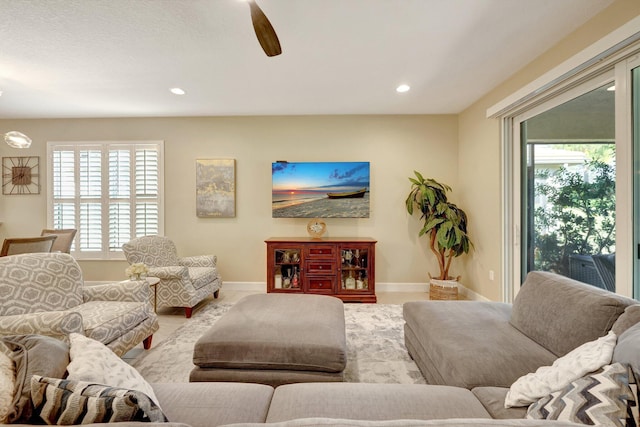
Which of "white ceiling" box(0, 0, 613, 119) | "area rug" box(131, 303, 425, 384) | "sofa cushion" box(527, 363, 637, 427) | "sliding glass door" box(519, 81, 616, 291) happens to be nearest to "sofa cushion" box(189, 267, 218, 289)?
"area rug" box(131, 303, 425, 384)

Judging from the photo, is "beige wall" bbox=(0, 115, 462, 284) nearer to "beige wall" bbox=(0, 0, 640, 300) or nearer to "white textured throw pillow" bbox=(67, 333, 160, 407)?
"beige wall" bbox=(0, 0, 640, 300)

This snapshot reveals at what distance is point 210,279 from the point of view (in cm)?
371

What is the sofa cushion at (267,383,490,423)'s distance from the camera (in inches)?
40.7

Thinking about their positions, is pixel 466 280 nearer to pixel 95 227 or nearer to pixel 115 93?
pixel 115 93

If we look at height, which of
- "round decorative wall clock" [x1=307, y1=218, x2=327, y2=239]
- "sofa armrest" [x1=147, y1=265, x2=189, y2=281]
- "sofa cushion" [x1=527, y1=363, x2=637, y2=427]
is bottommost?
"sofa armrest" [x1=147, y1=265, x2=189, y2=281]

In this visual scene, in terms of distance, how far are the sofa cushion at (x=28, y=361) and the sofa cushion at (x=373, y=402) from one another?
699mm

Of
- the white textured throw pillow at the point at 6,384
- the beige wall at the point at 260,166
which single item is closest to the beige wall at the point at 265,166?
the beige wall at the point at 260,166

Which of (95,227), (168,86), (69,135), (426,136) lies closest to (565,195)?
(426,136)

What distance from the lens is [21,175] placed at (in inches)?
175

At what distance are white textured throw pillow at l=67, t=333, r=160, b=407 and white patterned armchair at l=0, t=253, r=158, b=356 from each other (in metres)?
0.94

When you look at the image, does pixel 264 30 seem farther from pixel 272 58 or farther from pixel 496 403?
pixel 496 403

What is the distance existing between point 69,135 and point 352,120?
4.32 metres

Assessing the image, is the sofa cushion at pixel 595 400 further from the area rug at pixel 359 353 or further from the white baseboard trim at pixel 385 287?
the white baseboard trim at pixel 385 287

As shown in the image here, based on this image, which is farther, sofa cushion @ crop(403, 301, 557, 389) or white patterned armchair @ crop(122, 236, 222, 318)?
white patterned armchair @ crop(122, 236, 222, 318)
